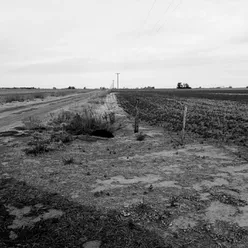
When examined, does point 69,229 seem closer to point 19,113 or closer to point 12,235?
point 12,235

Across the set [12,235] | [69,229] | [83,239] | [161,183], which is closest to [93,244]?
[83,239]

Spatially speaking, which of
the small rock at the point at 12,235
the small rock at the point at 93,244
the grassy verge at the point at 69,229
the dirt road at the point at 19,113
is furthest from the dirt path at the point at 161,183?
the dirt road at the point at 19,113

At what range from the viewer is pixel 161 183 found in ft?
19.3

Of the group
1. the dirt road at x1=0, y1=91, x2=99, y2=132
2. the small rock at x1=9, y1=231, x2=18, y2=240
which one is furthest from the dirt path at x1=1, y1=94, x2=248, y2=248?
the dirt road at x1=0, y1=91, x2=99, y2=132

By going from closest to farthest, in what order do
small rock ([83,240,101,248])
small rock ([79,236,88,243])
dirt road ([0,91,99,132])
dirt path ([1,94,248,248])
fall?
1. small rock ([83,240,101,248])
2. small rock ([79,236,88,243])
3. dirt path ([1,94,248,248])
4. dirt road ([0,91,99,132])

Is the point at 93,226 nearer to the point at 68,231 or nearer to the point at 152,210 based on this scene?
the point at 68,231

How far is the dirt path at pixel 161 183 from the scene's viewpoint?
3.99 m

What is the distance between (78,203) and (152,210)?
1363 millimetres

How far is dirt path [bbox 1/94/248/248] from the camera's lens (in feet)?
13.1

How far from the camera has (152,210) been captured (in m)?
4.50

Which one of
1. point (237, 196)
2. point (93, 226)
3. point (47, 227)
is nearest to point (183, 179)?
point (237, 196)

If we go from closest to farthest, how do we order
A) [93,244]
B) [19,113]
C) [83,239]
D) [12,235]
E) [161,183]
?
[93,244]
[83,239]
[12,235]
[161,183]
[19,113]

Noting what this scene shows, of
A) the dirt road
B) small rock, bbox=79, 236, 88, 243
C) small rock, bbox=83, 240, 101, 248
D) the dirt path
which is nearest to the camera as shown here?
small rock, bbox=83, 240, 101, 248

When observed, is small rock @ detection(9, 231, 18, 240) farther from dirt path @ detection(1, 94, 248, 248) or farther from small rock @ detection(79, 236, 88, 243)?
dirt path @ detection(1, 94, 248, 248)
